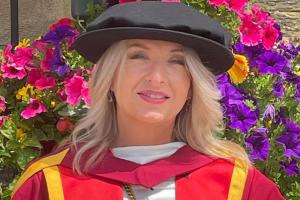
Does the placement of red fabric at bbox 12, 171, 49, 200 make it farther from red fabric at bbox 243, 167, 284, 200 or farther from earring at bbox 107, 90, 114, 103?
red fabric at bbox 243, 167, 284, 200

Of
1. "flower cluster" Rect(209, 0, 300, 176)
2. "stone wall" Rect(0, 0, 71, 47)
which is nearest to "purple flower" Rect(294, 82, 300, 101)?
"flower cluster" Rect(209, 0, 300, 176)

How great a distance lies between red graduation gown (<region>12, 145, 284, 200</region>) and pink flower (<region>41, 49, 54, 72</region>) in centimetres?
69

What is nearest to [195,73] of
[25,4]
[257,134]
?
[257,134]

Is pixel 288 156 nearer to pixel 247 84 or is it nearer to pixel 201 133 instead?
pixel 247 84

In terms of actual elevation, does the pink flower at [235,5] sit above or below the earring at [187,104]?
above

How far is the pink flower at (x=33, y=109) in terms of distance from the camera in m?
2.98

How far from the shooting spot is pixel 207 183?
237 centimetres

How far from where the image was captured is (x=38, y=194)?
7.62 ft

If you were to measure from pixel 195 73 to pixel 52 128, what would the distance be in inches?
36.9

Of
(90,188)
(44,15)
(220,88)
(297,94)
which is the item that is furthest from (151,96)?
(44,15)

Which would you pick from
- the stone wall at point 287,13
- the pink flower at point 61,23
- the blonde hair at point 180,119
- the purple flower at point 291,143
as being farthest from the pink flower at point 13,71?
the stone wall at point 287,13

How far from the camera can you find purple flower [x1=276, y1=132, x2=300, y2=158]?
119 inches

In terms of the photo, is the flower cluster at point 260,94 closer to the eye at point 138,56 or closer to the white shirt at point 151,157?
the white shirt at point 151,157

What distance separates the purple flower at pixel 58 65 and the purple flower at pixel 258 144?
77cm
